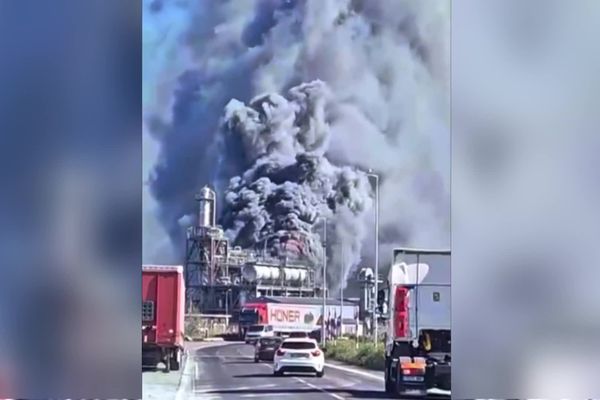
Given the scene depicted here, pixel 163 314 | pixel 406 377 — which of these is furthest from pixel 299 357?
pixel 163 314

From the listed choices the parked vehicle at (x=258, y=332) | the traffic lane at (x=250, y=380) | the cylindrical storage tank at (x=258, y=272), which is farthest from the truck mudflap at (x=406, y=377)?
the cylindrical storage tank at (x=258, y=272)

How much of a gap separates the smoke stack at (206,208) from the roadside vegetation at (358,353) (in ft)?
2.60

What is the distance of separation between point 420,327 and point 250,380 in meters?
0.84

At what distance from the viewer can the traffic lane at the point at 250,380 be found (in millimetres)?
4531

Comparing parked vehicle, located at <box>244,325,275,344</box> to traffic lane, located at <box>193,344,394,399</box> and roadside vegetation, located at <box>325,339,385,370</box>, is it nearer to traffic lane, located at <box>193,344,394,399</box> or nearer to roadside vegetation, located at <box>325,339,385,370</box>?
traffic lane, located at <box>193,344,394,399</box>

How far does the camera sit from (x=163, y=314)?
4.53 meters

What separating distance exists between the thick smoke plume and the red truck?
329 mm

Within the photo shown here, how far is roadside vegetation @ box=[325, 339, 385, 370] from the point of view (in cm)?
458

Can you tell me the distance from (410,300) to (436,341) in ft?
0.74

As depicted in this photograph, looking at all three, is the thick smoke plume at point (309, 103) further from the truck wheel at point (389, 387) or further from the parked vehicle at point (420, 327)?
the truck wheel at point (389, 387)

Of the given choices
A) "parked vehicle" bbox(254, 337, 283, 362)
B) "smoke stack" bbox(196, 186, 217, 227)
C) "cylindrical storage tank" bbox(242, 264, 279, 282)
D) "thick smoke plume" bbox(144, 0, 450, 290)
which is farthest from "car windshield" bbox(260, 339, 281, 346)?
"smoke stack" bbox(196, 186, 217, 227)

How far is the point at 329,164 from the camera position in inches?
183
